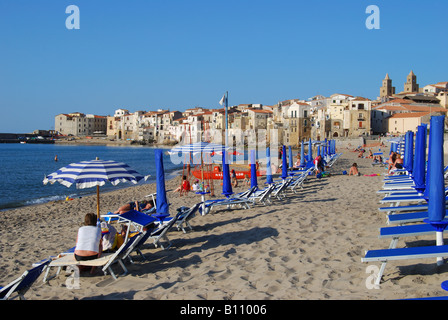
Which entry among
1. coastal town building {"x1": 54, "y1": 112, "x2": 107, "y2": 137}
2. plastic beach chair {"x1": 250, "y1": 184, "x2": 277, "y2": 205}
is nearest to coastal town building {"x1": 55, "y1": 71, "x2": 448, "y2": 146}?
coastal town building {"x1": 54, "y1": 112, "x2": 107, "y2": 137}

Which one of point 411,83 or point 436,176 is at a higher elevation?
point 411,83

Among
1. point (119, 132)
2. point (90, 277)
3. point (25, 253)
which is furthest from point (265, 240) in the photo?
point (119, 132)

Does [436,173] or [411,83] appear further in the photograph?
[411,83]

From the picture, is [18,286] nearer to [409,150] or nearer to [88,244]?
[88,244]

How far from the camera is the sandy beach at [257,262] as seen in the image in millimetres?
4695

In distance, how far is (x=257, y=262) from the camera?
5.89 metres

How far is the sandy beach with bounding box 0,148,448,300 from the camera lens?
185 inches

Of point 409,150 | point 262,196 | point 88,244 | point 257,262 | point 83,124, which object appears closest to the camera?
point 88,244

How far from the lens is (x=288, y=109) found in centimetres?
8212

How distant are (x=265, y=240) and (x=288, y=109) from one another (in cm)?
7688

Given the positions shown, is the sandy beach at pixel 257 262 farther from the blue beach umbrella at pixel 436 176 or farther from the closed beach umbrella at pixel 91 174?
the closed beach umbrella at pixel 91 174

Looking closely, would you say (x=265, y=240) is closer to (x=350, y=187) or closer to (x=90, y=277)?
(x=90, y=277)

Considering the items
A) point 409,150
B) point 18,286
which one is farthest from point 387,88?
point 18,286
